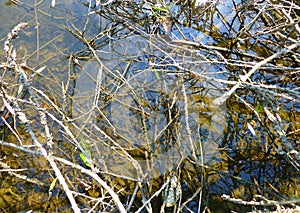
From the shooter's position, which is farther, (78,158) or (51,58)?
(51,58)

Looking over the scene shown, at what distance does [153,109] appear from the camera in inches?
86.8

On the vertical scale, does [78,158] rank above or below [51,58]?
below

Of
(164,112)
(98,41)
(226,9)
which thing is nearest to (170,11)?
(226,9)

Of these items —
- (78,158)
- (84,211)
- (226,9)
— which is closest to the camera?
(84,211)

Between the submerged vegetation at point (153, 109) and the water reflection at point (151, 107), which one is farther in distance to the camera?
the water reflection at point (151, 107)

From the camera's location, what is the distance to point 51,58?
2479 mm

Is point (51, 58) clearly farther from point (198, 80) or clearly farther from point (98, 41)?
point (198, 80)

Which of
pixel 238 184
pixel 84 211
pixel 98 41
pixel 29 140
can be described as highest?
pixel 98 41

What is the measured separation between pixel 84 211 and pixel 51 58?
1.16 m

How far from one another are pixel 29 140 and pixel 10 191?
0.34 m

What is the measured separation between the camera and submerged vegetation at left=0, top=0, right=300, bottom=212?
1.91m

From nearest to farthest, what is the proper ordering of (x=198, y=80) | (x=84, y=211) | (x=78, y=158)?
(x=84, y=211) → (x=78, y=158) → (x=198, y=80)

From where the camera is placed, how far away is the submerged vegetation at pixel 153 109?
1907 millimetres

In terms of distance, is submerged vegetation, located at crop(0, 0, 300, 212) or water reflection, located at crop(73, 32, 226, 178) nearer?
submerged vegetation, located at crop(0, 0, 300, 212)
